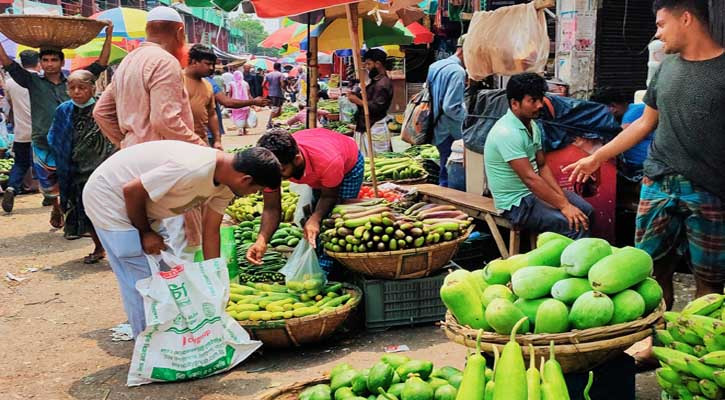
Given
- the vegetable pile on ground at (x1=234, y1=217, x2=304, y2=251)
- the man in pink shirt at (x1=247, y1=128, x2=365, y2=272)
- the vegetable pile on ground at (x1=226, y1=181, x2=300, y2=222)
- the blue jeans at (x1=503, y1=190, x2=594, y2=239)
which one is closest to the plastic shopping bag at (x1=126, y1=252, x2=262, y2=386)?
the man in pink shirt at (x1=247, y1=128, x2=365, y2=272)

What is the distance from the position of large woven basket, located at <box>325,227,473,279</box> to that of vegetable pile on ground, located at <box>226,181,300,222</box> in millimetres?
2039

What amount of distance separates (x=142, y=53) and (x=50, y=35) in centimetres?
308

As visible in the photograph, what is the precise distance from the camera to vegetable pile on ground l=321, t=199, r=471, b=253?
4.78 m

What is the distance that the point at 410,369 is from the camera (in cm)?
299

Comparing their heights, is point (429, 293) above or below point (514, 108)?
below

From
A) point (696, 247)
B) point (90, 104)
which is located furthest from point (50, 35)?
point (696, 247)

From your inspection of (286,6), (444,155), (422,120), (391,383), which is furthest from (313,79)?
(391,383)

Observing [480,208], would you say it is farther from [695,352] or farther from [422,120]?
[695,352]

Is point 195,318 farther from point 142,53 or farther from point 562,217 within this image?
point 562,217

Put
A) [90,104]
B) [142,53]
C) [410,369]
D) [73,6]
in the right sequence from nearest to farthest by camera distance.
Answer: [410,369] < [142,53] < [90,104] < [73,6]

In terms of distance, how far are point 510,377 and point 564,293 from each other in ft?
2.23

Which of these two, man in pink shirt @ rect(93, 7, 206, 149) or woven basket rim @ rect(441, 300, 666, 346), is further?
man in pink shirt @ rect(93, 7, 206, 149)

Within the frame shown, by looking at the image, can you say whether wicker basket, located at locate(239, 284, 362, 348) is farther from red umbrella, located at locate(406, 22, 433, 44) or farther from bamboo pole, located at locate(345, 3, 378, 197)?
red umbrella, located at locate(406, 22, 433, 44)

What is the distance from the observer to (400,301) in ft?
16.4
